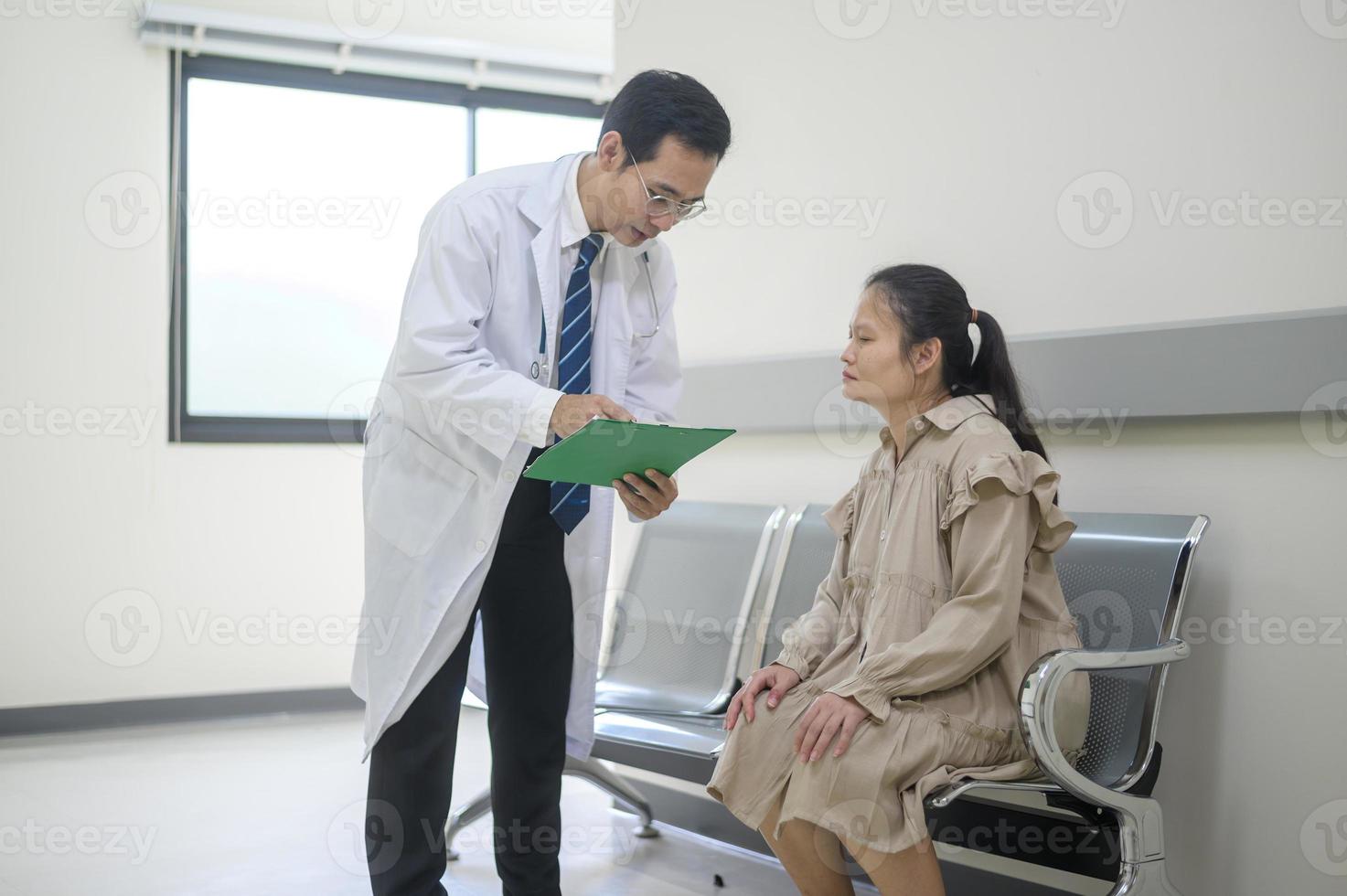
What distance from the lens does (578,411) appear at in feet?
5.73

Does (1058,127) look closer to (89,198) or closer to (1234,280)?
(1234,280)

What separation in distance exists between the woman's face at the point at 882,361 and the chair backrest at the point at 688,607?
3.06 ft

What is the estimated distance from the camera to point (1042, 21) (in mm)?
2502

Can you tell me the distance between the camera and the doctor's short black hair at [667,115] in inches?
73.1

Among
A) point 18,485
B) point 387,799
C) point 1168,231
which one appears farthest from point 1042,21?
point 18,485

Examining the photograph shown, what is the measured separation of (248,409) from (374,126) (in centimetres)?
136

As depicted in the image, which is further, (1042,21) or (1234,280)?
(1042,21)

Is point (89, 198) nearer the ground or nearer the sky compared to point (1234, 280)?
nearer the sky

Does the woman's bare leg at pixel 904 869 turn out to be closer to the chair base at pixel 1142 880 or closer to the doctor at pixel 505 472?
the chair base at pixel 1142 880

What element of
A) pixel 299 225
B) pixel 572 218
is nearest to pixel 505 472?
pixel 572 218

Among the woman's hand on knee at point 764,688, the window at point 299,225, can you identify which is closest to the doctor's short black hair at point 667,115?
the woman's hand on knee at point 764,688

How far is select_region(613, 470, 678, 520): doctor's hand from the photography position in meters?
1.85

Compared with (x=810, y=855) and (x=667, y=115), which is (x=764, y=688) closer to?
(x=810, y=855)

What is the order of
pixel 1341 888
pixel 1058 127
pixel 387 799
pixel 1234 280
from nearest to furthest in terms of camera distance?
pixel 387 799 < pixel 1341 888 < pixel 1234 280 < pixel 1058 127
